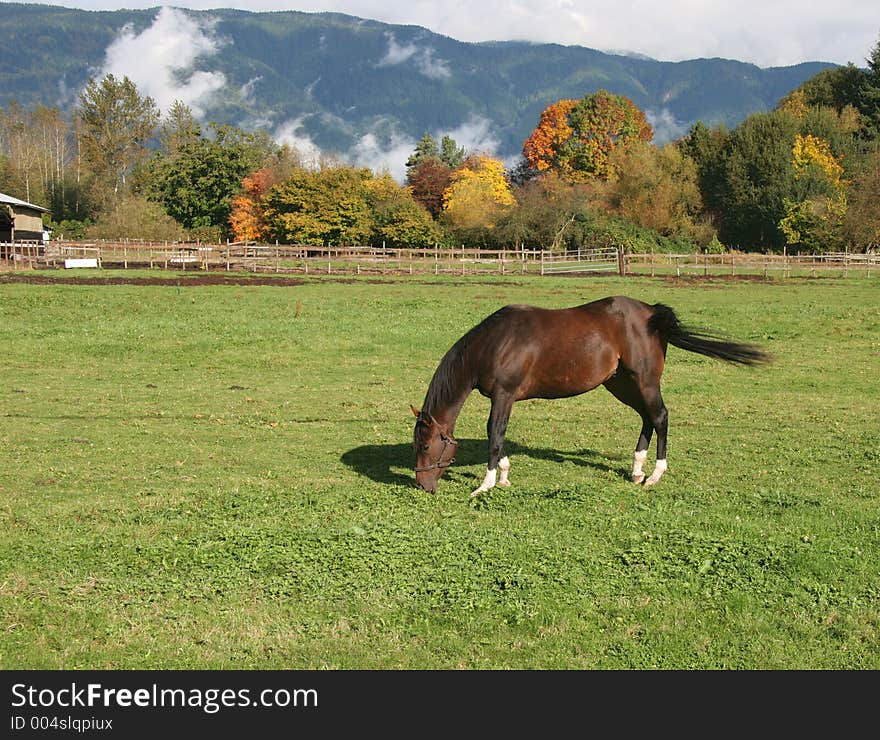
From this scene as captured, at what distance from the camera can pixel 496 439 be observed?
934 cm

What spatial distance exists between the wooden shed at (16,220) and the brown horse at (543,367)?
5972 centimetres

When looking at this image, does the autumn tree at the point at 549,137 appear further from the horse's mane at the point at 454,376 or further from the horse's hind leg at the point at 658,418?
the horse's mane at the point at 454,376

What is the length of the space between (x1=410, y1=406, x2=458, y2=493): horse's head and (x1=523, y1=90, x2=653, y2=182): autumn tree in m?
77.6

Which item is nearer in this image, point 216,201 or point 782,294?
point 782,294

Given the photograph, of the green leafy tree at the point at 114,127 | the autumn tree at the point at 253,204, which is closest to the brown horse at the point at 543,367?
the autumn tree at the point at 253,204

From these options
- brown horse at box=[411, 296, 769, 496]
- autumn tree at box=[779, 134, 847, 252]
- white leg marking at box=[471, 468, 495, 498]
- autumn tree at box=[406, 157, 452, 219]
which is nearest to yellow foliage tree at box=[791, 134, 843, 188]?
autumn tree at box=[779, 134, 847, 252]

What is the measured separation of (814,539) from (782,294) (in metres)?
32.0

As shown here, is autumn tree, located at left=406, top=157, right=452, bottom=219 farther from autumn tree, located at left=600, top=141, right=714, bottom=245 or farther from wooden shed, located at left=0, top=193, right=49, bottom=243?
wooden shed, located at left=0, top=193, right=49, bottom=243

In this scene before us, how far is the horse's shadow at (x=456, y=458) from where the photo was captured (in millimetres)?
10164

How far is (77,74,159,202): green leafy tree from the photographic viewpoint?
331 ft

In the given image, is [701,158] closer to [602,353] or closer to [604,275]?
[604,275]
